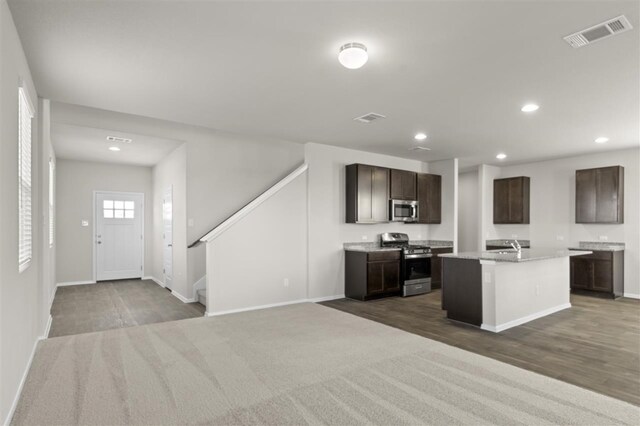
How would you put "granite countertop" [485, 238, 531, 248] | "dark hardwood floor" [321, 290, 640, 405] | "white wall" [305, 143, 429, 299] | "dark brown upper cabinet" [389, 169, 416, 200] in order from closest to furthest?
"dark hardwood floor" [321, 290, 640, 405], "white wall" [305, 143, 429, 299], "dark brown upper cabinet" [389, 169, 416, 200], "granite countertop" [485, 238, 531, 248]

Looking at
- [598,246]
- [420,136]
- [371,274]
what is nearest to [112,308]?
[371,274]

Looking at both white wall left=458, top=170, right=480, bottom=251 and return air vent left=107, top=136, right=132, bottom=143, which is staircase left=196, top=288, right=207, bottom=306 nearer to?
return air vent left=107, top=136, right=132, bottom=143

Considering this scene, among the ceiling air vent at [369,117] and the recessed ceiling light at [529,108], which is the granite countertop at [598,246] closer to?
the recessed ceiling light at [529,108]

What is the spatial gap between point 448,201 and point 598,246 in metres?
2.88

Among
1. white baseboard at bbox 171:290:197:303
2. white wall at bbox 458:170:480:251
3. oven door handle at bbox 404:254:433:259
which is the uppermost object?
white wall at bbox 458:170:480:251

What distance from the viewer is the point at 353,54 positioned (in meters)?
2.77

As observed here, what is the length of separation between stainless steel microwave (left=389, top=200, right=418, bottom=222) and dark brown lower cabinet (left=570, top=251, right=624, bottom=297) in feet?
10.00

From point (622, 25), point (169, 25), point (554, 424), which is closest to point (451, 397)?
point (554, 424)

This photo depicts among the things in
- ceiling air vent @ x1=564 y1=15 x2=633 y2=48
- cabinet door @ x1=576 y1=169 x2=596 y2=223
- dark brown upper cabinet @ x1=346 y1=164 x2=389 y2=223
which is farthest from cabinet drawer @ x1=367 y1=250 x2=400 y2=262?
ceiling air vent @ x1=564 y1=15 x2=633 y2=48

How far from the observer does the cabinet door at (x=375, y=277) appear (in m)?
6.07

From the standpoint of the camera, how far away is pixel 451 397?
2686mm

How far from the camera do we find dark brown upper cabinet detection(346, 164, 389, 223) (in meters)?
6.41

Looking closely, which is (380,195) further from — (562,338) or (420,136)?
(562,338)

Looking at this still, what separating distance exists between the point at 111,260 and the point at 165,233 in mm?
1878
